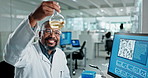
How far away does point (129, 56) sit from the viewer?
0.97 m

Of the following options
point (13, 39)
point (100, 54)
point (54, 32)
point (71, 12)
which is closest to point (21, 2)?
point (54, 32)

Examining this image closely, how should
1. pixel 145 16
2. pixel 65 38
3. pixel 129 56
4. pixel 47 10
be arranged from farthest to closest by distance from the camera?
pixel 65 38 → pixel 145 16 → pixel 129 56 → pixel 47 10

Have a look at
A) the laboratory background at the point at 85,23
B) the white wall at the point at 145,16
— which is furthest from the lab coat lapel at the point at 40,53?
the white wall at the point at 145,16

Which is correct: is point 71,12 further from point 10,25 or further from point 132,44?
point 132,44

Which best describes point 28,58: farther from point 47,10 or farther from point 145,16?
point 145,16

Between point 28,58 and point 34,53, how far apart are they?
0.09 meters

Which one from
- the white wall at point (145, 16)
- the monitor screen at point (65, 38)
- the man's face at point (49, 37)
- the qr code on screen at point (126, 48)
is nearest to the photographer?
the qr code on screen at point (126, 48)

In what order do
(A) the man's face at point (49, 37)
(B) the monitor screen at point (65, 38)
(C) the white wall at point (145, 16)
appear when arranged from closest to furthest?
(A) the man's face at point (49, 37) → (C) the white wall at point (145, 16) → (B) the monitor screen at point (65, 38)

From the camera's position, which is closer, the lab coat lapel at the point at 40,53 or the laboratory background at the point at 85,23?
the lab coat lapel at the point at 40,53

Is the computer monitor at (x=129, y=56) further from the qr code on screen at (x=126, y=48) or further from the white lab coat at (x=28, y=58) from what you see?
the white lab coat at (x=28, y=58)

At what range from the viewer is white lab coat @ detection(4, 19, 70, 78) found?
842 millimetres

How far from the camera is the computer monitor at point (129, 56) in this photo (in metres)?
0.86

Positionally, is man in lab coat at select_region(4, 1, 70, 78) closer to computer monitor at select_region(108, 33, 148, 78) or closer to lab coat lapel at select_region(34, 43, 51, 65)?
lab coat lapel at select_region(34, 43, 51, 65)

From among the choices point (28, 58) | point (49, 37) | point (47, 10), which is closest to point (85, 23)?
point (49, 37)
